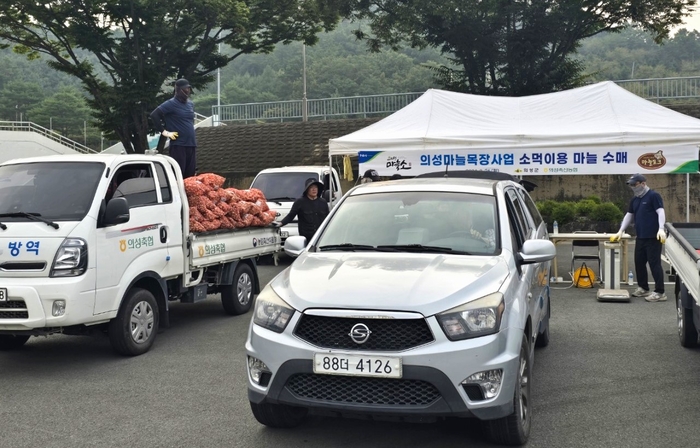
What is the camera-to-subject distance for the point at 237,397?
19.3ft

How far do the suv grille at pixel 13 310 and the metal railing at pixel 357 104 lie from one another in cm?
2358

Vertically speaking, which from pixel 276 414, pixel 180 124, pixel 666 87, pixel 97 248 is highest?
pixel 666 87

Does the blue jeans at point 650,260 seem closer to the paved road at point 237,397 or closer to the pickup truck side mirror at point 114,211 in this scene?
the paved road at point 237,397

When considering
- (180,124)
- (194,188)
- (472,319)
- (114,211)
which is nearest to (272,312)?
(472,319)

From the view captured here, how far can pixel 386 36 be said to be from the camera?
26.9 m

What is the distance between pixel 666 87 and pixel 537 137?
15749 millimetres

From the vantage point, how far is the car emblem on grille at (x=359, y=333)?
14.1ft

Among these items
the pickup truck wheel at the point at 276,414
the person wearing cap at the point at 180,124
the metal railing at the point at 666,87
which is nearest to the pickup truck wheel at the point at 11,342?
the person wearing cap at the point at 180,124

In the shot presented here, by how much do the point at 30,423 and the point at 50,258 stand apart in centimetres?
169

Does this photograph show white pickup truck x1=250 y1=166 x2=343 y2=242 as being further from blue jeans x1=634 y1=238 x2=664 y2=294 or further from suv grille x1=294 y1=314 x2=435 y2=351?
suv grille x1=294 y1=314 x2=435 y2=351

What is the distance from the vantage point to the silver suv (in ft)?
13.9

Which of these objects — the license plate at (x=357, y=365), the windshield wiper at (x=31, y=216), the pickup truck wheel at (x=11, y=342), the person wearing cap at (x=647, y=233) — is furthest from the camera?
the person wearing cap at (x=647, y=233)

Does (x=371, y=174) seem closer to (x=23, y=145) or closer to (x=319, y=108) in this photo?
(x=319, y=108)

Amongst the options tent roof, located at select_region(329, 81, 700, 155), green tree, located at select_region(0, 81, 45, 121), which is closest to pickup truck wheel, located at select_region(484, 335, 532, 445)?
tent roof, located at select_region(329, 81, 700, 155)
